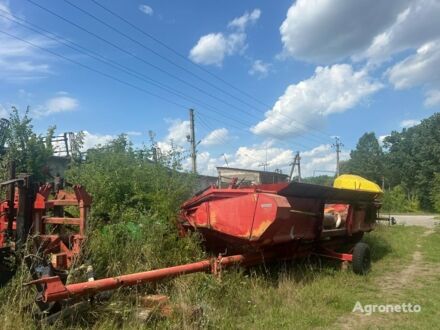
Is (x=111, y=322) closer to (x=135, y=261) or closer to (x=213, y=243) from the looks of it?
(x=135, y=261)

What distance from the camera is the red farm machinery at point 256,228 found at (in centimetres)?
575

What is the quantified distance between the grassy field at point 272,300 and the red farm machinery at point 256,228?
0.24 m

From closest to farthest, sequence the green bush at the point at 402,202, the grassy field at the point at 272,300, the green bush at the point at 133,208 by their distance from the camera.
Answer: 1. the grassy field at the point at 272,300
2. the green bush at the point at 133,208
3. the green bush at the point at 402,202

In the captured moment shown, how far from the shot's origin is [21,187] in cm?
573

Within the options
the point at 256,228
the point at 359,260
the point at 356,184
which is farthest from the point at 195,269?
the point at 356,184

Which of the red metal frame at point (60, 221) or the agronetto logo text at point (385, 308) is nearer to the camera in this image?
the red metal frame at point (60, 221)

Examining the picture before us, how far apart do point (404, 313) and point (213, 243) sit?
3.20m

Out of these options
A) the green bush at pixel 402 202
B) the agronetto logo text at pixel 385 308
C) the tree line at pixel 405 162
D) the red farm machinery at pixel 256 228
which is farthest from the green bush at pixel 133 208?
the green bush at pixel 402 202

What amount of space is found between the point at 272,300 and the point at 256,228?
1.03 m

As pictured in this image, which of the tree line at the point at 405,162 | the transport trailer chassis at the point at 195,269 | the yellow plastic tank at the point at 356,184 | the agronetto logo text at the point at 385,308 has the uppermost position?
the tree line at the point at 405,162

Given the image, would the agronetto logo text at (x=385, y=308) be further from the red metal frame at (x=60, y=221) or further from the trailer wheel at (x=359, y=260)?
the red metal frame at (x=60, y=221)

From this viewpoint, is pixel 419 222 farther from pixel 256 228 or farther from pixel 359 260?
pixel 256 228

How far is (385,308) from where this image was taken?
20.1 ft

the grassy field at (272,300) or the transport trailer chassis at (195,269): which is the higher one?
the transport trailer chassis at (195,269)
